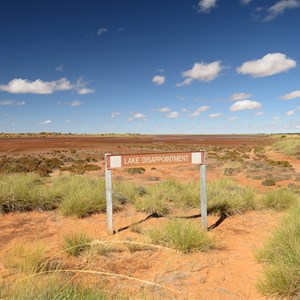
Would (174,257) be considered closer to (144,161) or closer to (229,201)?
(144,161)

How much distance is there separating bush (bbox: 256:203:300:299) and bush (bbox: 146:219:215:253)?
87 cm

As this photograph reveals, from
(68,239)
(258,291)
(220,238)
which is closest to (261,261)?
(258,291)

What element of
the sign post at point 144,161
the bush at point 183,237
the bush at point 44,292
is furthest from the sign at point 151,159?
the bush at point 44,292

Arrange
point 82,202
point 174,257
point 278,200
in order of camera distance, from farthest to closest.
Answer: point 278,200 < point 82,202 < point 174,257

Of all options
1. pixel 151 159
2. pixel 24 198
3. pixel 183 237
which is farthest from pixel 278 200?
pixel 24 198

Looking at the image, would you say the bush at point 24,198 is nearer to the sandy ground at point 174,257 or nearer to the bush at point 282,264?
the sandy ground at point 174,257

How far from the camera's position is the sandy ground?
4.22 metres

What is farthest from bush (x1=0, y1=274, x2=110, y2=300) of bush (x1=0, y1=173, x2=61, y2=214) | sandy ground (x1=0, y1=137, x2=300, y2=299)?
bush (x1=0, y1=173, x2=61, y2=214)

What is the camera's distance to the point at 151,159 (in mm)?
6562

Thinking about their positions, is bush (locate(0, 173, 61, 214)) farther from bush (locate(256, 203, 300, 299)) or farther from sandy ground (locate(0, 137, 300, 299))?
bush (locate(256, 203, 300, 299))

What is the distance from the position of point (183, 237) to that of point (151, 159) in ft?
5.46

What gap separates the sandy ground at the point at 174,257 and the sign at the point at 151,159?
4.25ft

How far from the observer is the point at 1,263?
15.8 ft

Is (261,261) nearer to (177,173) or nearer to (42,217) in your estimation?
(42,217)
